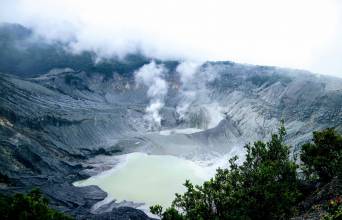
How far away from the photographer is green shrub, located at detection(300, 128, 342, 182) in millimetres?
38125

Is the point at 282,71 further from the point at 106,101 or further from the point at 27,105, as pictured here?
the point at 27,105

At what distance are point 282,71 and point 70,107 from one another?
207 feet

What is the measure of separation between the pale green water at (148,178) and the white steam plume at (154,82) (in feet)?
136

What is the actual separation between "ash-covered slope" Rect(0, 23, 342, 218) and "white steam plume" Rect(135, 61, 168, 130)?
2.01ft

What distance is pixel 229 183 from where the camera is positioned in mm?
32125

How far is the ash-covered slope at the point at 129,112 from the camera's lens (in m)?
80.9

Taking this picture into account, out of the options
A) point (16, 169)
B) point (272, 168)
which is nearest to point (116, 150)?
point (16, 169)

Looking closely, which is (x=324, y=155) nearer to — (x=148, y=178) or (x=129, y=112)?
(x=148, y=178)

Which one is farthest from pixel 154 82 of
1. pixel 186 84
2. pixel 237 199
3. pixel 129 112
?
pixel 237 199

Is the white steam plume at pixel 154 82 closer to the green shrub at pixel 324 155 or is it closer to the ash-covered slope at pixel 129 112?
the ash-covered slope at pixel 129 112

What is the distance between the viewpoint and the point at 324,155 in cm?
3897

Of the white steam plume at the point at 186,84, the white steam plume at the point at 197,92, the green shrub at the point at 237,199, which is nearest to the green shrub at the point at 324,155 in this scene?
the green shrub at the point at 237,199

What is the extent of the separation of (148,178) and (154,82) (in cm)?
7487

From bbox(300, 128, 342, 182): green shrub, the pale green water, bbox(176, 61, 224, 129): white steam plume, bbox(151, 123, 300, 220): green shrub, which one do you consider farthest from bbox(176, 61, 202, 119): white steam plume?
bbox(151, 123, 300, 220): green shrub
